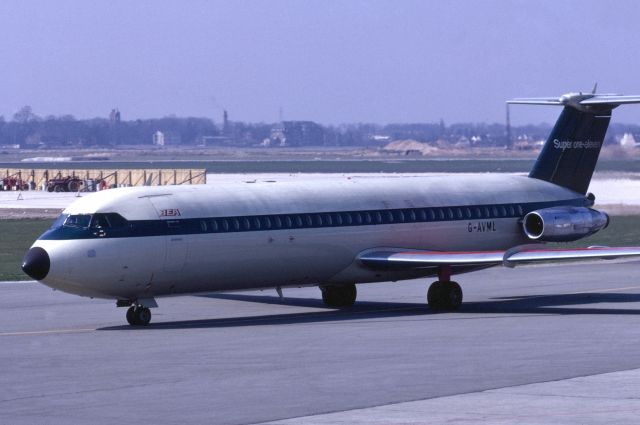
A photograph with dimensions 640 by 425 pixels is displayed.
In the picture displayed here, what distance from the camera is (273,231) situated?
2961 cm

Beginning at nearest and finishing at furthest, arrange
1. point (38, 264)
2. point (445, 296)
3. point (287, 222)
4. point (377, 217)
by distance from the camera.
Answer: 1. point (38, 264)
2. point (287, 222)
3. point (445, 296)
4. point (377, 217)

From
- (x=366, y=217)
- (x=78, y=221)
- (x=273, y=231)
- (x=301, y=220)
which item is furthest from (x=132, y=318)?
(x=366, y=217)

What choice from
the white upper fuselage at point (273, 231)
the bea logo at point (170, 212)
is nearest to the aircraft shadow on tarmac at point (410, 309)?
the white upper fuselage at point (273, 231)

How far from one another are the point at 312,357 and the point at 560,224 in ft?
42.1

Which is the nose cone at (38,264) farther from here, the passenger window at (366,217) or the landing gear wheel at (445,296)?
the landing gear wheel at (445,296)

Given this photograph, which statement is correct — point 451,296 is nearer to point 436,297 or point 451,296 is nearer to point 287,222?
point 436,297

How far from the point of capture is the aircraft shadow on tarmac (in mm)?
29047

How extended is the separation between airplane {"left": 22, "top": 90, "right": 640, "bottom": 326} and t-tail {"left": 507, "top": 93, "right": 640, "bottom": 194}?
0.03m

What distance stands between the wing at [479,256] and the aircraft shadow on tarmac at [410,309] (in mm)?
1128

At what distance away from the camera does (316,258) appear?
99.8 feet

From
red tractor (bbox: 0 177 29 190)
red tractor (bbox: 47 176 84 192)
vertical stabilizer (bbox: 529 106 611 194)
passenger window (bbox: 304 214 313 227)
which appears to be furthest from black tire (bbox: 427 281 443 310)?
red tractor (bbox: 0 177 29 190)

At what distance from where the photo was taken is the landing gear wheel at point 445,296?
3098 centimetres

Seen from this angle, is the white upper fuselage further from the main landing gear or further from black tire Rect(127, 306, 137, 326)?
the main landing gear

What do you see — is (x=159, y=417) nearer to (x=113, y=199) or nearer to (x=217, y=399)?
(x=217, y=399)
